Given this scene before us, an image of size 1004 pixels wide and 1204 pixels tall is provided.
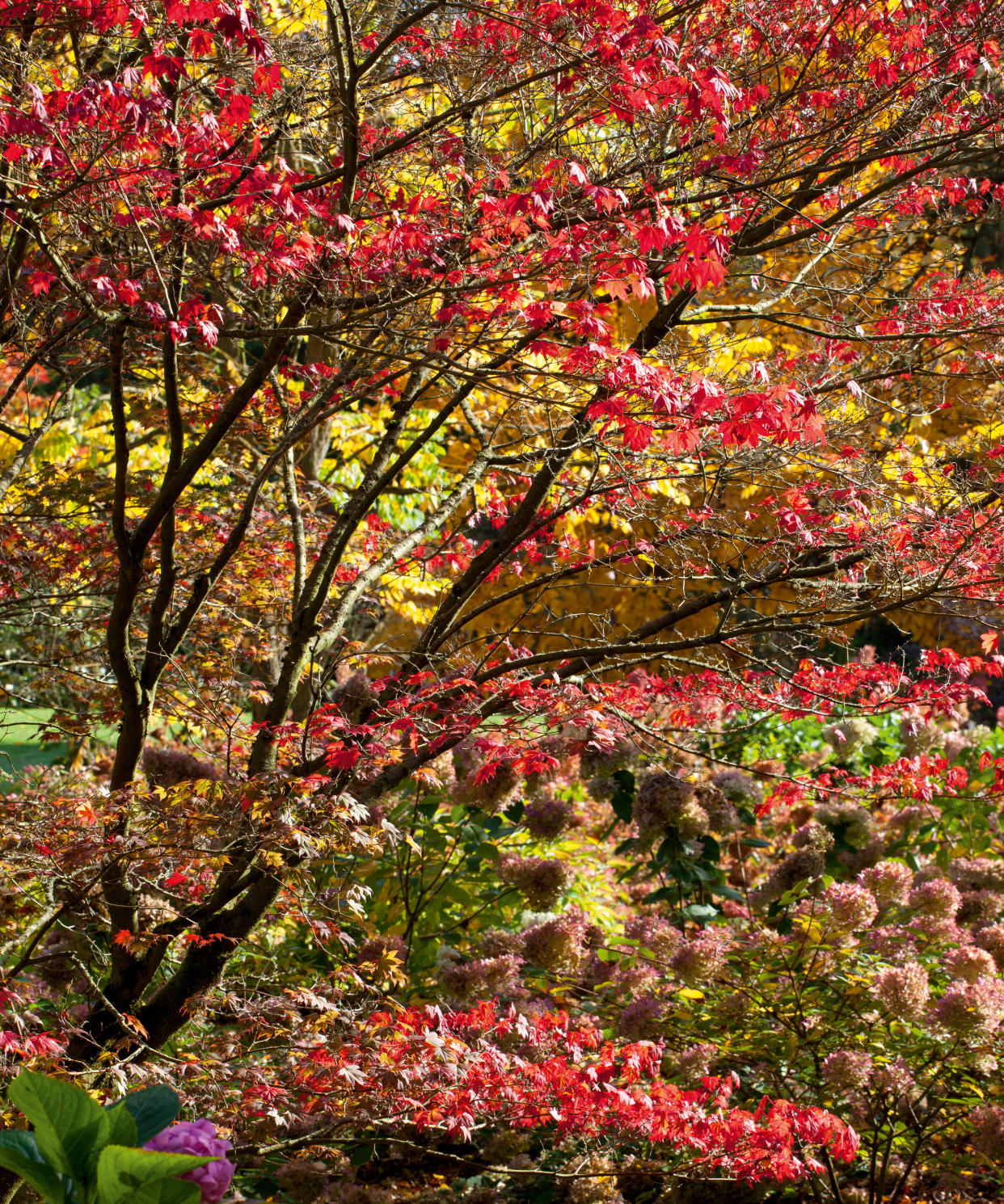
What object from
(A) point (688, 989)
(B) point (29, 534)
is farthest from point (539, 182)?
(B) point (29, 534)

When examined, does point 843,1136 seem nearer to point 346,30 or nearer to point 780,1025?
point 780,1025

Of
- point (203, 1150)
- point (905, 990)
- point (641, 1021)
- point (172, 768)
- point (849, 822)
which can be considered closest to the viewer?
point (203, 1150)

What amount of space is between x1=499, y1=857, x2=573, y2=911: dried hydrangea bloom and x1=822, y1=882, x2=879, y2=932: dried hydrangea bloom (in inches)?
41.0

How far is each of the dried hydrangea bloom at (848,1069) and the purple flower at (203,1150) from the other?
2.83 meters

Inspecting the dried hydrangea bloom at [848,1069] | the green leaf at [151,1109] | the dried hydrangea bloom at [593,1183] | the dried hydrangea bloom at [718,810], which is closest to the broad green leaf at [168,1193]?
the green leaf at [151,1109]

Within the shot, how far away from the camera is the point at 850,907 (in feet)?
11.8

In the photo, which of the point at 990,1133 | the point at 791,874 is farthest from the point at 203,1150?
the point at 791,874

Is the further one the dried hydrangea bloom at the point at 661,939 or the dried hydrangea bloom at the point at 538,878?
the dried hydrangea bloom at the point at 538,878

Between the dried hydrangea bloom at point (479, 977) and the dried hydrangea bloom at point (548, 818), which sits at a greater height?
the dried hydrangea bloom at point (548, 818)

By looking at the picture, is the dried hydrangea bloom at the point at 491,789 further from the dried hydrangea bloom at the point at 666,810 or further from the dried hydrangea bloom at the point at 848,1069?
the dried hydrangea bloom at the point at 848,1069

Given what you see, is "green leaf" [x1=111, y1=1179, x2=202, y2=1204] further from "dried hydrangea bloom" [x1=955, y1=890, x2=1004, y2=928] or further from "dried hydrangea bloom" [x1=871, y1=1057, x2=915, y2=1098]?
"dried hydrangea bloom" [x1=955, y1=890, x2=1004, y2=928]

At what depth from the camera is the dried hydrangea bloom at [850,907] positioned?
3.60 meters

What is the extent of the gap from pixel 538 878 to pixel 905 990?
1404 millimetres

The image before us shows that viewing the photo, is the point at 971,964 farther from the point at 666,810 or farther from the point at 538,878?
the point at 538,878
